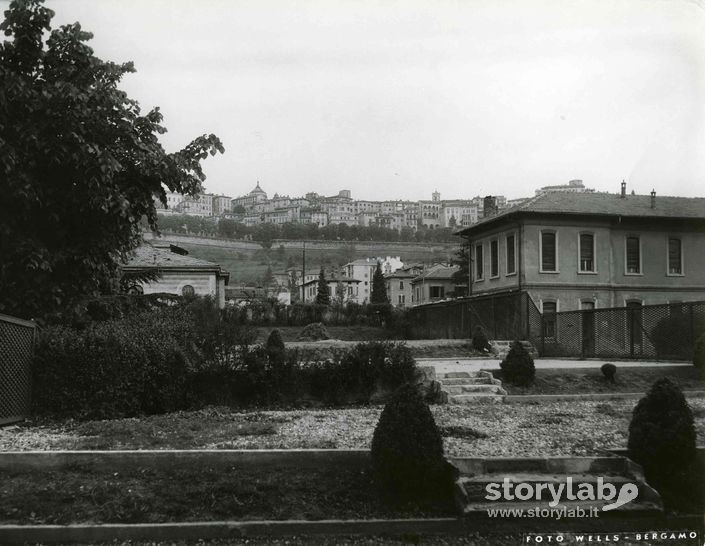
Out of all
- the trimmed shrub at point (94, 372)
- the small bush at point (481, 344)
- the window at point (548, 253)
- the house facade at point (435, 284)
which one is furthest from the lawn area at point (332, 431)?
the house facade at point (435, 284)

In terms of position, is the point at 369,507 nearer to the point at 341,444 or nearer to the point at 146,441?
the point at 341,444

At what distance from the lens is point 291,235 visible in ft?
194

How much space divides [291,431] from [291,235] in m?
49.4

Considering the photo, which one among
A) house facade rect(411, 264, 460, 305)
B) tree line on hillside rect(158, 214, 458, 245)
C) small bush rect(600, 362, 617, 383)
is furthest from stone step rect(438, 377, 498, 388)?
house facade rect(411, 264, 460, 305)

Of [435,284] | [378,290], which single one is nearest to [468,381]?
[435,284]

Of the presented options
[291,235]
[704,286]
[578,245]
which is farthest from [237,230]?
[704,286]

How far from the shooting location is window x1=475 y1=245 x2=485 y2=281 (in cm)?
3903

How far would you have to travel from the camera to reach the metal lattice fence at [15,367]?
11.0m

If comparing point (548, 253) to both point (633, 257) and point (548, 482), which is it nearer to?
point (633, 257)

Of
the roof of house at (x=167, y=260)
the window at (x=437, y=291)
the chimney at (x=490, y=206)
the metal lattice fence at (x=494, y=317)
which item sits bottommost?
the metal lattice fence at (x=494, y=317)

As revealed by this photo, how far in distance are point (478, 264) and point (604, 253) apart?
771 centimetres

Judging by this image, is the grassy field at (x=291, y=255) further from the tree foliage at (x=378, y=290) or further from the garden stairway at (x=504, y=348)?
the garden stairway at (x=504, y=348)

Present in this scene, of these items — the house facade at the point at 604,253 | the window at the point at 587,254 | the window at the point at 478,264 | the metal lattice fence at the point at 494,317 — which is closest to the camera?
the metal lattice fence at the point at 494,317

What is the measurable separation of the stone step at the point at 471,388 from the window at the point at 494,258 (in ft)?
72.9
